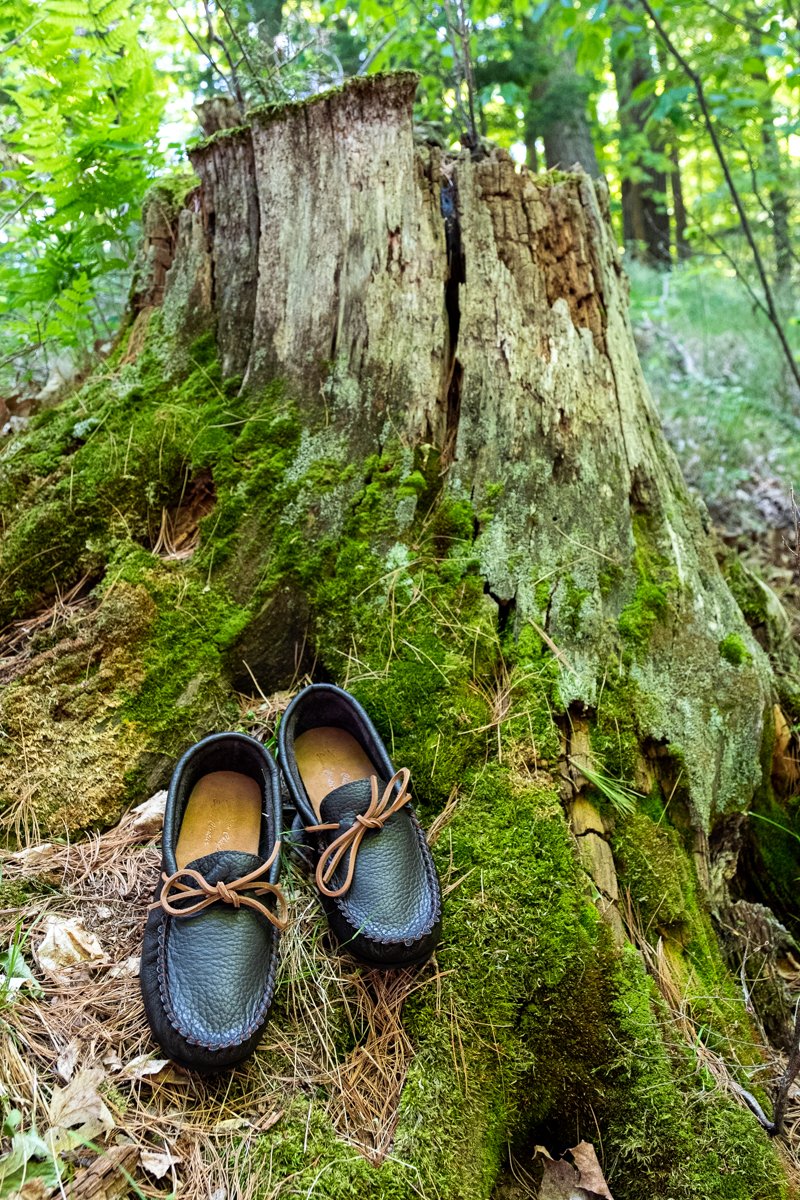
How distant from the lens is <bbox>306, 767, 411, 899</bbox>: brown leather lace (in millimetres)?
1871

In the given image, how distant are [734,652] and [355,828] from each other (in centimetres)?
152

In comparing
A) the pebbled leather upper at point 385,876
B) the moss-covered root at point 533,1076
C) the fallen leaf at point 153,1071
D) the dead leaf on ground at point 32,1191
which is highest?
the pebbled leather upper at point 385,876

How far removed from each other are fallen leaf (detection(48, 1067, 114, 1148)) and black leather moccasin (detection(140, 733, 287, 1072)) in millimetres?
156

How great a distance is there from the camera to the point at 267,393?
2762 millimetres

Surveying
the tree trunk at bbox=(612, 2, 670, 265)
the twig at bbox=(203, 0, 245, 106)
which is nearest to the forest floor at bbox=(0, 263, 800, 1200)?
the twig at bbox=(203, 0, 245, 106)

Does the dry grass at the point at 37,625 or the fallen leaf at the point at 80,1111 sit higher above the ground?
the dry grass at the point at 37,625

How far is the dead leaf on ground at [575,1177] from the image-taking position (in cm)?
161

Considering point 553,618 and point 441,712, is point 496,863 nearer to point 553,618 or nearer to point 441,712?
point 441,712

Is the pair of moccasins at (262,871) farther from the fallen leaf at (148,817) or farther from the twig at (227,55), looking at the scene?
the twig at (227,55)

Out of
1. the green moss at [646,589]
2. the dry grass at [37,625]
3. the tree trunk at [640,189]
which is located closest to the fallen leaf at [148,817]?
the dry grass at [37,625]

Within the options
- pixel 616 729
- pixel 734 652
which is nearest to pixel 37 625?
pixel 616 729

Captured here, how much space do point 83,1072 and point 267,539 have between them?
64.0 inches

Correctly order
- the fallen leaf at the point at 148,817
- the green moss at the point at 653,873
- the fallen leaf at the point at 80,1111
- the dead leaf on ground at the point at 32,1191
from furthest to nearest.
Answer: the fallen leaf at the point at 148,817, the green moss at the point at 653,873, the fallen leaf at the point at 80,1111, the dead leaf on ground at the point at 32,1191

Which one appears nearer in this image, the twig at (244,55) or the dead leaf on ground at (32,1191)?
the dead leaf on ground at (32,1191)
